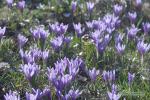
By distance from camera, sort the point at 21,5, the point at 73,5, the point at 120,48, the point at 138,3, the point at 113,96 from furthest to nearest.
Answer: the point at 138,3 → the point at 73,5 → the point at 21,5 → the point at 120,48 → the point at 113,96

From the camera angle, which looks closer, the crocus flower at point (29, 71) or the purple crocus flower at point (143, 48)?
the crocus flower at point (29, 71)

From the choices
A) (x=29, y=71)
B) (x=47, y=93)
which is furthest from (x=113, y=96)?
(x=29, y=71)

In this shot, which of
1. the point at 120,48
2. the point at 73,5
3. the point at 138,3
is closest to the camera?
the point at 120,48

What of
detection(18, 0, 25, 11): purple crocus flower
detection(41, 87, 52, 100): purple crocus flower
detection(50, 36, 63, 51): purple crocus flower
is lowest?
detection(41, 87, 52, 100): purple crocus flower

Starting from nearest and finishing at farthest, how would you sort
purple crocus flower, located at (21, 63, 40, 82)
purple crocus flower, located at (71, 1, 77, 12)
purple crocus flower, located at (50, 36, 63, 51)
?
purple crocus flower, located at (21, 63, 40, 82) → purple crocus flower, located at (50, 36, 63, 51) → purple crocus flower, located at (71, 1, 77, 12)

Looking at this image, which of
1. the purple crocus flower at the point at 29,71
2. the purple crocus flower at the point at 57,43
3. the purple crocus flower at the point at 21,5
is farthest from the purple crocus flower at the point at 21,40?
the purple crocus flower at the point at 21,5

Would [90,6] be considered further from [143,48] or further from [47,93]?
[47,93]

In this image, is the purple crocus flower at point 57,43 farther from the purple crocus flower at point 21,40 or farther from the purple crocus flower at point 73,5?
the purple crocus flower at point 73,5

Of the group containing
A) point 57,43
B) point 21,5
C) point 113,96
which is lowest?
point 113,96

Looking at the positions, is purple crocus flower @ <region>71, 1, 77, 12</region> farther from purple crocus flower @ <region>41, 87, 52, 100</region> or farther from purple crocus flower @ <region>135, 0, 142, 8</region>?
purple crocus flower @ <region>41, 87, 52, 100</region>

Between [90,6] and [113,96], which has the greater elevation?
[90,6]

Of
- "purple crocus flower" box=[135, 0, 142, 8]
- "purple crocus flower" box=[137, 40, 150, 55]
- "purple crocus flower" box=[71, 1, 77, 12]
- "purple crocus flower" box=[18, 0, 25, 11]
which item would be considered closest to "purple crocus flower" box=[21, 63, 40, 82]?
"purple crocus flower" box=[137, 40, 150, 55]

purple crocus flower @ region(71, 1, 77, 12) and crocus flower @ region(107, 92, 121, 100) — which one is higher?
purple crocus flower @ region(71, 1, 77, 12)
